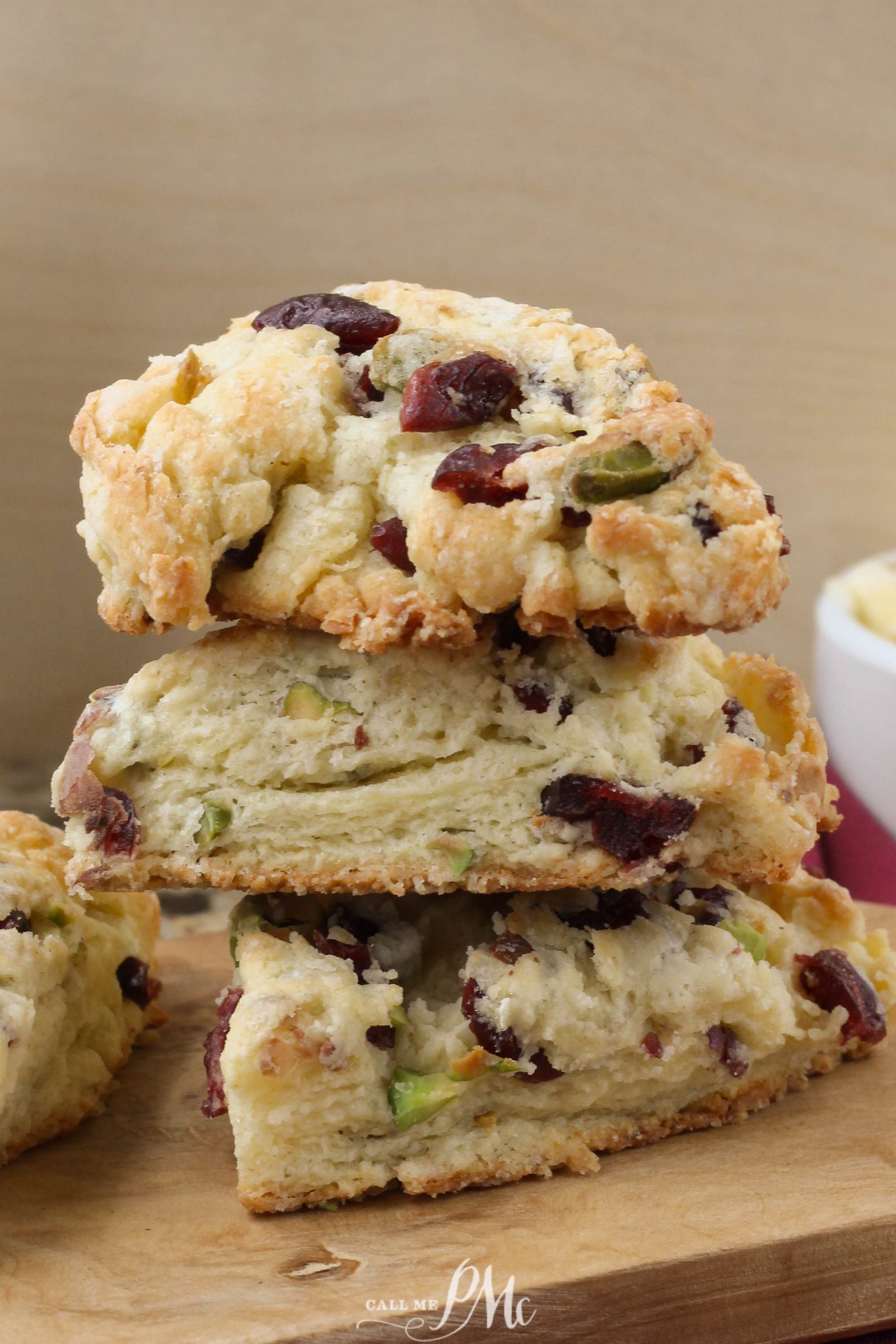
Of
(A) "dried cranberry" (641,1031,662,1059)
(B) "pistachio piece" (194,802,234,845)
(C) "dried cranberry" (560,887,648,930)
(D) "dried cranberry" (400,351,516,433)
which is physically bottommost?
(A) "dried cranberry" (641,1031,662,1059)

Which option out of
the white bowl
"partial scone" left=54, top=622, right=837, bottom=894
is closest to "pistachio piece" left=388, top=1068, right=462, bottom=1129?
"partial scone" left=54, top=622, right=837, bottom=894

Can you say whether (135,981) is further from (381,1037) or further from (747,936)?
(747,936)

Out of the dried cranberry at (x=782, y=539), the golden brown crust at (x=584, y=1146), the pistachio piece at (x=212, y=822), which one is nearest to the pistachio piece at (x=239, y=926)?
the pistachio piece at (x=212, y=822)

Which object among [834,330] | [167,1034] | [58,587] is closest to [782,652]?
[834,330]

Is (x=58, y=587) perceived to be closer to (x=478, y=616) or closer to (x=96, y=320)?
(x=96, y=320)

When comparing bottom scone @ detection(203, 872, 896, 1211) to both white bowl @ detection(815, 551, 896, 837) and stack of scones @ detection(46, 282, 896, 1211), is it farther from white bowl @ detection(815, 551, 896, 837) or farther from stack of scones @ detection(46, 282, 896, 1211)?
white bowl @ detection(815, 551, 896, 837)

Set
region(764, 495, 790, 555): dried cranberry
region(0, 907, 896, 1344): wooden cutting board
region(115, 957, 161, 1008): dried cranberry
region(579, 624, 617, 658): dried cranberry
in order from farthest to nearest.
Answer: region(115, 957, 161, 1008): dried cranberry < region(579, 624, 617, 658): dried cranberry < region(764, 495, 790, 555): dried cranberry < region(0, 907, 896, 1344): wooden cutting board

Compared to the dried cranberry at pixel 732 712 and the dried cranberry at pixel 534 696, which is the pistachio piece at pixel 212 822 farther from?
the dried cranberry at pixel 732 712
